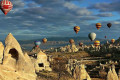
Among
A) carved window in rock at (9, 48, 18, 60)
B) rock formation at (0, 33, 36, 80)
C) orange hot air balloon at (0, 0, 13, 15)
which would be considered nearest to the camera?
rock formation at (0, 33, 36, 80)

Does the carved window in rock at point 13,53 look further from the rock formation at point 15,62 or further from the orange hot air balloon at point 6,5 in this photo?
the orange hot air balloon at point 6,5

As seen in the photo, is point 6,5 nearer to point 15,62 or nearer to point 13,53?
point 13,53

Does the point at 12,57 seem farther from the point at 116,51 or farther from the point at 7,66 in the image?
the point at 116,51

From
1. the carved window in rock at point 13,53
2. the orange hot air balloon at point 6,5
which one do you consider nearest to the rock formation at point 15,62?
the carved window in rock at point 13,53

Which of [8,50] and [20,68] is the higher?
[8,50]

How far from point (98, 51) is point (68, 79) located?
125010mm

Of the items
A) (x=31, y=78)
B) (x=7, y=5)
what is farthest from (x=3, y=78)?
(x=7, y=5)

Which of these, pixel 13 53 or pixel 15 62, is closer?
pixel 15 62

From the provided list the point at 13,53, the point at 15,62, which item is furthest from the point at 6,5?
the point at 15,62

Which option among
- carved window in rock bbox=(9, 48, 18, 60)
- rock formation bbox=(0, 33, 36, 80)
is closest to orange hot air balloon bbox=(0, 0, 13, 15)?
rock formation bbox=(0, 33, 36, 80)

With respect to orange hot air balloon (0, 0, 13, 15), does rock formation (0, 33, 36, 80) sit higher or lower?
lower

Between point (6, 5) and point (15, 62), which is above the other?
point (6, 5)

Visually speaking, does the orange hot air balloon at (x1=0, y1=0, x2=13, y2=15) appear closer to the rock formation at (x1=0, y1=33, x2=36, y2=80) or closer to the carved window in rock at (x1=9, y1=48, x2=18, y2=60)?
the rock formation at (x1=0, y1=33, x2=36, y2=80)

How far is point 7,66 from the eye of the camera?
48.8ft
